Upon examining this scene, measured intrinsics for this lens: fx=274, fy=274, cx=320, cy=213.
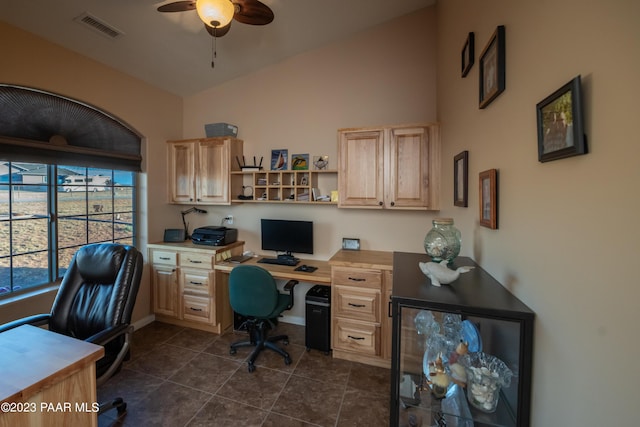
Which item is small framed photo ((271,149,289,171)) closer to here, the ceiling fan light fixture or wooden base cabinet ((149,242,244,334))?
Answer: wooden base cabinet ((149,242,244,334))

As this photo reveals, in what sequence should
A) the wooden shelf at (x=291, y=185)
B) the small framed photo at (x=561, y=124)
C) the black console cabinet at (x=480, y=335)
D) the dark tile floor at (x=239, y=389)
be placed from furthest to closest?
the wooden shelf at (x=291, y=185) < the dark tile floor at (x=239, y=389) < the black console cabinet at (x=480, y=335) < the small framed photo at (x=561, y=124)

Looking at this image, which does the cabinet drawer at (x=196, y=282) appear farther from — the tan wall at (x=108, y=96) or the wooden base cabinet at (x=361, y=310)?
the wooden base cabinet at (x=361, y=310)

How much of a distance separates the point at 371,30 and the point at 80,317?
381cm

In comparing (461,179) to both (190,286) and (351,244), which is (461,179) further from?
(190,286)

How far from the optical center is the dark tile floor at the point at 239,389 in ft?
6.59

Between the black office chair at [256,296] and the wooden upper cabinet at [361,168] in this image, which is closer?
the black office chair at [256,296]

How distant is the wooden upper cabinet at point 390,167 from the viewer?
268 centimetres

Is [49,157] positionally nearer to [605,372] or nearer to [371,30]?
[371,30]

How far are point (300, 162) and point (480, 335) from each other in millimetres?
2572

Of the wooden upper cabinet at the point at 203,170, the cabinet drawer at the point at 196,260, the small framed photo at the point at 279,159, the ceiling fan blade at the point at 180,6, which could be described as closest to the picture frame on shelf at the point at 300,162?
the small framed photo at the point at 279,159

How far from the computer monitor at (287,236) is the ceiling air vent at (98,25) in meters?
2.27

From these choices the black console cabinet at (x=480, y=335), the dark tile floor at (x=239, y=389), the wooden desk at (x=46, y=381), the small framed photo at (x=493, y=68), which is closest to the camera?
the black console cabinet at (x=480, y=335)

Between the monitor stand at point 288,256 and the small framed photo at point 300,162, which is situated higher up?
the small framed photo at point 300,162

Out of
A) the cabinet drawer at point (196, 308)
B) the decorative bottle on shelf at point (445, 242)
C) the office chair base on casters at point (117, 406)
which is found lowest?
the office chair base on casters at point (117, 406)
